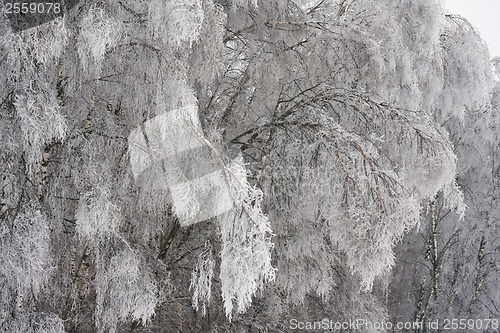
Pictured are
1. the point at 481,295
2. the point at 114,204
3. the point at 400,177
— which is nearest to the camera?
the point at 114,204

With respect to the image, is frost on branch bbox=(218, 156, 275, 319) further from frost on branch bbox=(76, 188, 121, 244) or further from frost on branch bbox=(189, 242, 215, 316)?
frost on branch bbox=(76, 188, 121, 244)

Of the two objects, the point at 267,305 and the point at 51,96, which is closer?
the point at 51,96

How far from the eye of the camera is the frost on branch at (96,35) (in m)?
3.60

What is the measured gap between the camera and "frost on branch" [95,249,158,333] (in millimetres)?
4031

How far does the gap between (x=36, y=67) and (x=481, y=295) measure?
10143mm

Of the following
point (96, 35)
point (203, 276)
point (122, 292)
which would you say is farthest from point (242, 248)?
point (96, 35)

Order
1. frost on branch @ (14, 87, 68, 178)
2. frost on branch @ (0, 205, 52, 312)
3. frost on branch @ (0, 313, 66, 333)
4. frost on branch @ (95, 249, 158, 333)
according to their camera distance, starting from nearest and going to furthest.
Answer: frost on branch @ (14, 87, 68, 178) < frost on branch @ (0, 205, 52, 312) < frost on branch @ (0, 313, 66, 333) < frost on branch @ (95, 249, 158, 333)

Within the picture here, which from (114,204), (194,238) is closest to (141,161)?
(114,204)

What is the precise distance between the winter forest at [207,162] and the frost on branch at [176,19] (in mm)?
10

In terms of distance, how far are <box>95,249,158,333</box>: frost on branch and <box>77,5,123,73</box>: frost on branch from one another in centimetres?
150

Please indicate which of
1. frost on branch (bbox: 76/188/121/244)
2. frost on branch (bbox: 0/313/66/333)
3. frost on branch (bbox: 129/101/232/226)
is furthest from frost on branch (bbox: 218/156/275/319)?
frost on branch (bbox: 0/313/66/333)

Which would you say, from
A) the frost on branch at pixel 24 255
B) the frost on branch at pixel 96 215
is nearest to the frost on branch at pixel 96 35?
the frost on branch at pixel 96 215

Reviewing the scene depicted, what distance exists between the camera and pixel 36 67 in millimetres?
3637

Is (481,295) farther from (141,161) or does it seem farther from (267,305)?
(141,161)
